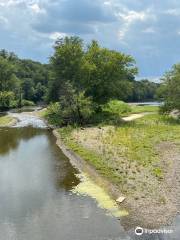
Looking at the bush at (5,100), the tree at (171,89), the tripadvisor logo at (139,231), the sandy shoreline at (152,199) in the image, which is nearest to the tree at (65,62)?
the tree at (171,89)

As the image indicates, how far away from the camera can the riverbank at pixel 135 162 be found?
25.5 metres

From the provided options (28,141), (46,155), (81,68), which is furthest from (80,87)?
(46,155)

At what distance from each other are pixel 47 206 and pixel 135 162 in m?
13.1

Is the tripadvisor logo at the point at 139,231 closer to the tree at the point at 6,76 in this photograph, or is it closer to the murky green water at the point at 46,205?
the murky green water at the point at 46,205

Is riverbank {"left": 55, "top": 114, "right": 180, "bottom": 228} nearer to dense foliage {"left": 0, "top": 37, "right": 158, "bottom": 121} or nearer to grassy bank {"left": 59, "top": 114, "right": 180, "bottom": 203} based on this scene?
grassy bank {"left": 59, "top": 114, "right": 180, "bottom": 203}

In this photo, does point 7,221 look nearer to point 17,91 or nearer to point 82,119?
point 82,119

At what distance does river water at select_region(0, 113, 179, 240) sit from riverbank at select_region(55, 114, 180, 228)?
1713 mm

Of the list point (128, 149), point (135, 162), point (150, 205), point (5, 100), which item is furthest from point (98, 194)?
point (5, 100)

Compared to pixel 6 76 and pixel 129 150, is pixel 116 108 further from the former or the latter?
pixel 6 76

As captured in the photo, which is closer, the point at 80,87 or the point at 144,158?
the point at 144,158

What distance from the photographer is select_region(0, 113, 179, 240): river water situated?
71.1 feet

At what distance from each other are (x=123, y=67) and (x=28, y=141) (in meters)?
29.7

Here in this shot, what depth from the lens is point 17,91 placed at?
5507 inches

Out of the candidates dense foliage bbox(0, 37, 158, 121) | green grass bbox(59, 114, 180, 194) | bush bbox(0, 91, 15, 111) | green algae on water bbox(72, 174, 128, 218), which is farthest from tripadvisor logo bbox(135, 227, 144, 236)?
bush bbox(0, 91, 15, 111)
